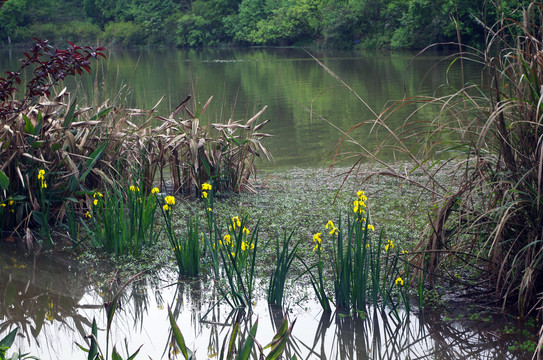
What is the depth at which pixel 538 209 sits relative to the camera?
287cm

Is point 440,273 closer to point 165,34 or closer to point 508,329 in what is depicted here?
point 508,329

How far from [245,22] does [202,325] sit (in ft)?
183

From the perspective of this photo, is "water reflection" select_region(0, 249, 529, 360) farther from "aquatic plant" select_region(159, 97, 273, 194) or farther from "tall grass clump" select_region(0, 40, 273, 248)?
"aquatic plant" select_region(159, 97, 273, 194)

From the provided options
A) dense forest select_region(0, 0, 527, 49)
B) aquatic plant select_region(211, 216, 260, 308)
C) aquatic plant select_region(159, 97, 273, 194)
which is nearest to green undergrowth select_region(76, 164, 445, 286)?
aquatic plant select_region(159, 97, 273, 194)

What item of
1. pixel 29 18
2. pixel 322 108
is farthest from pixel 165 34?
pixel 322 108

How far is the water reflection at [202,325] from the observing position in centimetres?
288

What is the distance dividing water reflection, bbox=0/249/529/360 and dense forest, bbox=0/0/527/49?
84.2 ft

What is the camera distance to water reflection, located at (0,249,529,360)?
288 cm

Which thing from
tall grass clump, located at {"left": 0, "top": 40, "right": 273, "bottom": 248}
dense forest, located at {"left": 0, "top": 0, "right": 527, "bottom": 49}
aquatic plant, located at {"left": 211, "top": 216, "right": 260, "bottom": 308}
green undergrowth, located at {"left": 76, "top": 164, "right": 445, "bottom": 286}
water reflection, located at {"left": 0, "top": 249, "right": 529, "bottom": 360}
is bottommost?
water reflection, located at {"left": 0, "top": 249, "right": 529, "bottom": 360}

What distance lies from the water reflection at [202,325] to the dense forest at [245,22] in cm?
2566

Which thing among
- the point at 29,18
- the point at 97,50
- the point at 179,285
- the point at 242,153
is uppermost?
the point at 29,18

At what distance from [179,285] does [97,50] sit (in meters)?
1.77

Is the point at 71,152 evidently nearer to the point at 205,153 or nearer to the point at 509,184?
the point at 205,153

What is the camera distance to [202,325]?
10.4 ft
